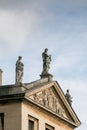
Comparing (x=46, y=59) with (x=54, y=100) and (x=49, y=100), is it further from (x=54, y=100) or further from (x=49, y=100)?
(x=54, y=100)

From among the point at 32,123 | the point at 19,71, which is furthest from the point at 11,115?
the point at 19,71

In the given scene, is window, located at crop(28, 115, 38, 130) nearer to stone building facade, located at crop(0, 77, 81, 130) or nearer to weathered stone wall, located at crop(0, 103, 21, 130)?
stone building facade, located at crop(0, 77, 81, 130)

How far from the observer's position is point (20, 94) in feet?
190

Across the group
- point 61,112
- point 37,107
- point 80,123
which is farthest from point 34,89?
point 80,123

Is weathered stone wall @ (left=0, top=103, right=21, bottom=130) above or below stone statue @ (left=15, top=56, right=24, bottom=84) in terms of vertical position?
below

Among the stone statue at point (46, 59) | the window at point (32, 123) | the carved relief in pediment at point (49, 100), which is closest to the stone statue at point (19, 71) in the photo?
the carved relief in pediment at point (49, 100)

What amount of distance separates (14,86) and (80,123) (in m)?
13.9

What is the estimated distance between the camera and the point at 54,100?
64688 mm

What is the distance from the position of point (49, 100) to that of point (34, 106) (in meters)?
3.47

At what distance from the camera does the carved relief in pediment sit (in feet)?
200

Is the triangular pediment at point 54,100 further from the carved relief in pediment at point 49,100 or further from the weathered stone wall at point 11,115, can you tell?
the weathered stone wall at point 11,115

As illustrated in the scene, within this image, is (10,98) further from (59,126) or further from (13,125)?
(59,126)

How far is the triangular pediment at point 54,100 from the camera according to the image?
6059cm

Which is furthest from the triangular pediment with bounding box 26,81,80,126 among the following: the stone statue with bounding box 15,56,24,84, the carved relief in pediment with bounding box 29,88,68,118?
the stone statue with bounding box 15,56,24,84
